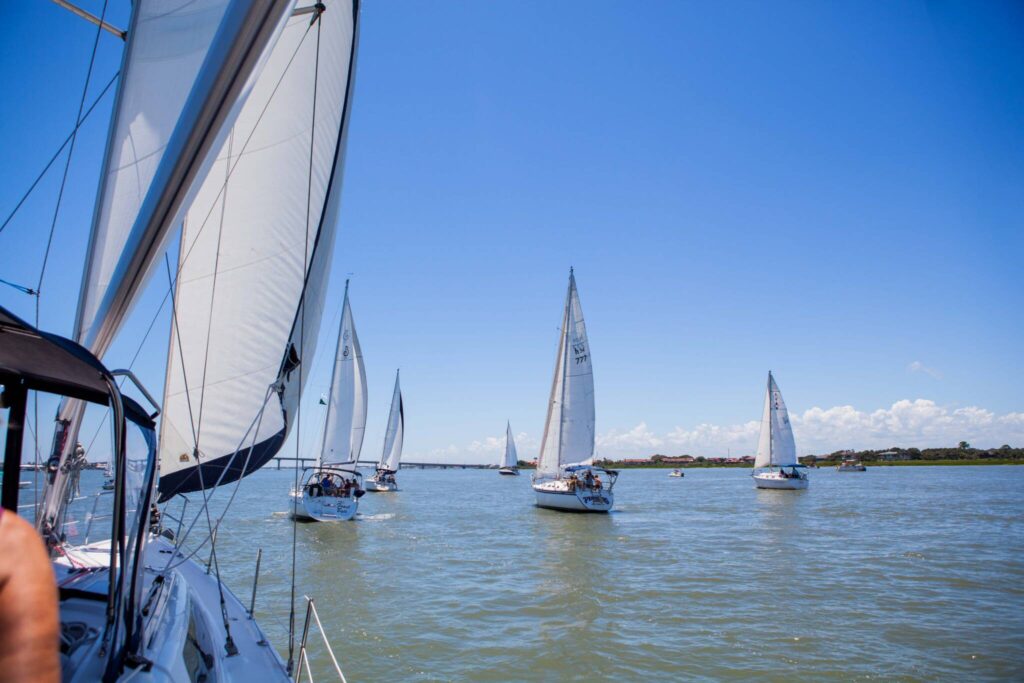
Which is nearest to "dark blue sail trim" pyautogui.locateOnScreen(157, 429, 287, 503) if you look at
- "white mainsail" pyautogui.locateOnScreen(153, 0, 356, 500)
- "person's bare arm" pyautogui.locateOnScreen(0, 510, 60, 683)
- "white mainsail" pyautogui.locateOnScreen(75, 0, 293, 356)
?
"white mainsail" pyautogui.locateOnScreen(153, 0, 356, 500)

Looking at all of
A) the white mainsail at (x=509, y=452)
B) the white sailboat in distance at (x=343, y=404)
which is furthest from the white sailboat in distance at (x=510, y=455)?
the white sailboat in distance at (x=343, y=404)

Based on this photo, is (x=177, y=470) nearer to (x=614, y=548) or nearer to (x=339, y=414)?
(x=614, y=548)

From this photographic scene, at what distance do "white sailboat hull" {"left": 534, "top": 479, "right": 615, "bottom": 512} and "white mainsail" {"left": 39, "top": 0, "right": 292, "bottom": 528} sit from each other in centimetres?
2631

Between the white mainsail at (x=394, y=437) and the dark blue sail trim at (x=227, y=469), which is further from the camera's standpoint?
the white mainsail at (x=394, y=437)

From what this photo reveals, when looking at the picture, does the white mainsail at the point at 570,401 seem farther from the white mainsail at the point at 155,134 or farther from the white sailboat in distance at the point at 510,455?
the white sailboat in distance at the point at 510,455

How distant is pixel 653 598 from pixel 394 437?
4588cm

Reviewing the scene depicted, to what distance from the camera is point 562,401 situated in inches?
1266

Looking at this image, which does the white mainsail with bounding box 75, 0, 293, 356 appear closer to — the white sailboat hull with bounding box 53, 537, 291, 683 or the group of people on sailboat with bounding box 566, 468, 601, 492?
the white sailboat hull with bounding box 53, 537, 291, 683

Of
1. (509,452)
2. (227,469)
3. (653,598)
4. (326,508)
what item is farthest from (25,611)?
(509,452)

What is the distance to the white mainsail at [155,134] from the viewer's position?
2.81 m

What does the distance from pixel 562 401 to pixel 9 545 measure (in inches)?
1243

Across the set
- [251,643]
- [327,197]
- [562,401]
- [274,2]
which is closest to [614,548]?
[562,401]

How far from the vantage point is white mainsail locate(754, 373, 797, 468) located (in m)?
54.4

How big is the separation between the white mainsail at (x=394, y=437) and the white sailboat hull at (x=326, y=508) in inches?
1142
